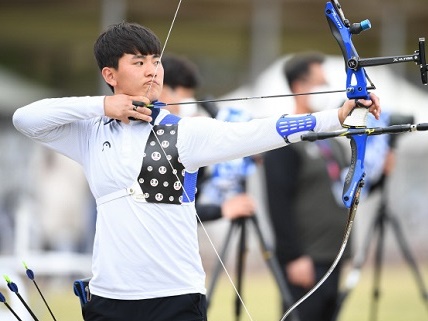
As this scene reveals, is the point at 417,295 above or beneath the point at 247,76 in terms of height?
beneath

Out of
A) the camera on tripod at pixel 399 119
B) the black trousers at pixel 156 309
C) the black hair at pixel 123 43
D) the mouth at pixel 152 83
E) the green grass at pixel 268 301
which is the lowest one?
the green grass at pixel 268 301

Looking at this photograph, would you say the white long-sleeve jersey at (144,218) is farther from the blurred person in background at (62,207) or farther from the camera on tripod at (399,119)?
the blurred person in background at (62,207)

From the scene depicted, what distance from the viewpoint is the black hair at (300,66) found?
5.64 m

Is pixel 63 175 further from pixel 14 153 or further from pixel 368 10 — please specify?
pixel 368 10

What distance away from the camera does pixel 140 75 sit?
132 inches

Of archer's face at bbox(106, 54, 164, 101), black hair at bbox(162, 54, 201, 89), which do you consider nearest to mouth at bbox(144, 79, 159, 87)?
archer's face at bbox(106, 54, 164, 101)

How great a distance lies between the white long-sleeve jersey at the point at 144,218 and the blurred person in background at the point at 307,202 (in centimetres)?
221

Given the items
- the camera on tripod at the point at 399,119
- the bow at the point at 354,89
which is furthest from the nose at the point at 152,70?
the camera on tripod at the point at 399,119

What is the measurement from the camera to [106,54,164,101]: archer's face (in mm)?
3328

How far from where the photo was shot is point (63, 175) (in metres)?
11.9

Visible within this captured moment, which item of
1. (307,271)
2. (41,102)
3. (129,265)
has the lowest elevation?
(307,271)

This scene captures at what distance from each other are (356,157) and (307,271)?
2.31 meters

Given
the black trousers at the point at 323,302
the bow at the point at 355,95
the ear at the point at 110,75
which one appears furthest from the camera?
the black trousers at the point at 323,302

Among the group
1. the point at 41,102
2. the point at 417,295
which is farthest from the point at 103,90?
the point at 41,102
